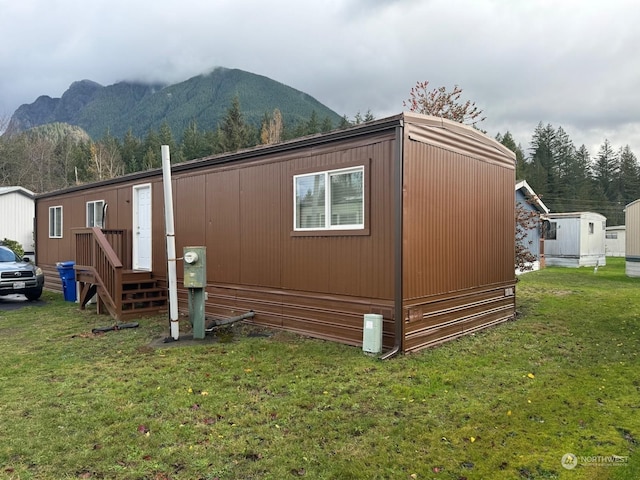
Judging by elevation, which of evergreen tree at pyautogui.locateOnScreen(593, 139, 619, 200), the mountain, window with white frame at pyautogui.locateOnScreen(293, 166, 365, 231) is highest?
the mountain

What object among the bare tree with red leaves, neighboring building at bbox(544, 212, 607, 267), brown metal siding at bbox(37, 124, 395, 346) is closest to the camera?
brown metal siding at bbox(37, 124, 395, 346)

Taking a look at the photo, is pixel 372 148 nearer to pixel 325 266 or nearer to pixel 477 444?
pixel 325 266

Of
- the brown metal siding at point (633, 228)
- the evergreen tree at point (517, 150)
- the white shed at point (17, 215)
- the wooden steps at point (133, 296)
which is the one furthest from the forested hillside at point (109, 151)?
the wooden steps at point (133, 296)

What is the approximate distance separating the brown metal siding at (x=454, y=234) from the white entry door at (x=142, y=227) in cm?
623

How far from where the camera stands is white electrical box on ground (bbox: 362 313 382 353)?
5.52m

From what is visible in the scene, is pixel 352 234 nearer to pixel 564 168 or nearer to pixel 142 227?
pixel 142 227

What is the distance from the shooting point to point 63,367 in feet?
16.9

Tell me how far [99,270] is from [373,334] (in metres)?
5.85

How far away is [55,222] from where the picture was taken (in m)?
13.3

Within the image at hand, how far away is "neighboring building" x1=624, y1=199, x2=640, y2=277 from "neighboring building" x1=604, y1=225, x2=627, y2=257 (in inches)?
590

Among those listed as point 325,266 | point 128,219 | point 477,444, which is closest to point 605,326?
point 325,266

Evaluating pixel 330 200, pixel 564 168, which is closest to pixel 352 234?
pixel 330 200

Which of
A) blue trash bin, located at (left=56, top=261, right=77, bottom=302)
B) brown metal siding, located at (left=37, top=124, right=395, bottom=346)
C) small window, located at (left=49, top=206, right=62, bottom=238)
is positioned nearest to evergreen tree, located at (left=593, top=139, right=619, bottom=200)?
brown metal siding, located at (left=37, top=124, right=395, bottom=346)

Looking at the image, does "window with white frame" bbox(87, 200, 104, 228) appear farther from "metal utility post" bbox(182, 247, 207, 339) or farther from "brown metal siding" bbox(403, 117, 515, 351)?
"brown metal siding" bbox(403, 117, 515, 351)
